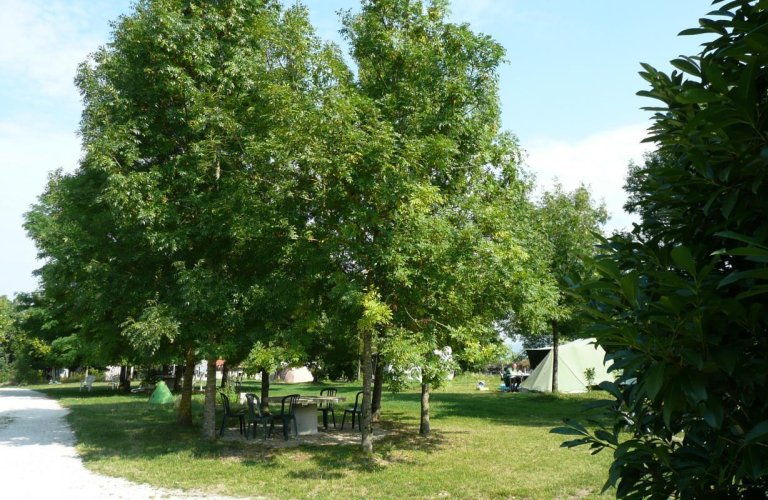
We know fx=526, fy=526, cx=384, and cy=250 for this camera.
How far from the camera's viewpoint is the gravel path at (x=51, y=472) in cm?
791

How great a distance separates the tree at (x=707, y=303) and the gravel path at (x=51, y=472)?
7.19 meters

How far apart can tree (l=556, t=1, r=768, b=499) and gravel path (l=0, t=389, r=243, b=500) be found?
7.19m

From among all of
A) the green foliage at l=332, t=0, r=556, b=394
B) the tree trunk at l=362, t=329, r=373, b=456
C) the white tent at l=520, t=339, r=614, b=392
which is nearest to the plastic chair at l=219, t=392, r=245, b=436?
the tree trunk at l=362, t=329, r=373, b=456

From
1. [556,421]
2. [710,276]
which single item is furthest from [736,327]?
[556,421]

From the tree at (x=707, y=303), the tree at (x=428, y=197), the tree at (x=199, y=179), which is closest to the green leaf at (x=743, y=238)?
the tree at (x=707, y=303)

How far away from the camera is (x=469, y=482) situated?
8.65 meters

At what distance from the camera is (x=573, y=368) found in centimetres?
2902

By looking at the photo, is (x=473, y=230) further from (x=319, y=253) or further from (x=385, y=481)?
(x=385, y=481)

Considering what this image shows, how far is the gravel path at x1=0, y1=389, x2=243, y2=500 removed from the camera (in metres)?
7.91

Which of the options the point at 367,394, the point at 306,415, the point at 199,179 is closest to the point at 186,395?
the point at 306,415

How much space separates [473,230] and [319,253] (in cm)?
308

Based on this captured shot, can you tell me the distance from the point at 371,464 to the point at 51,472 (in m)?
5.76

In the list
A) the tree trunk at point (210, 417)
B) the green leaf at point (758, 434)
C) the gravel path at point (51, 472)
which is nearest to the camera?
the green leaf at point (758, 434)

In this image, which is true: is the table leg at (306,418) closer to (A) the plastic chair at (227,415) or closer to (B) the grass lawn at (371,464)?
(B) the grass lawn at (371,464)
